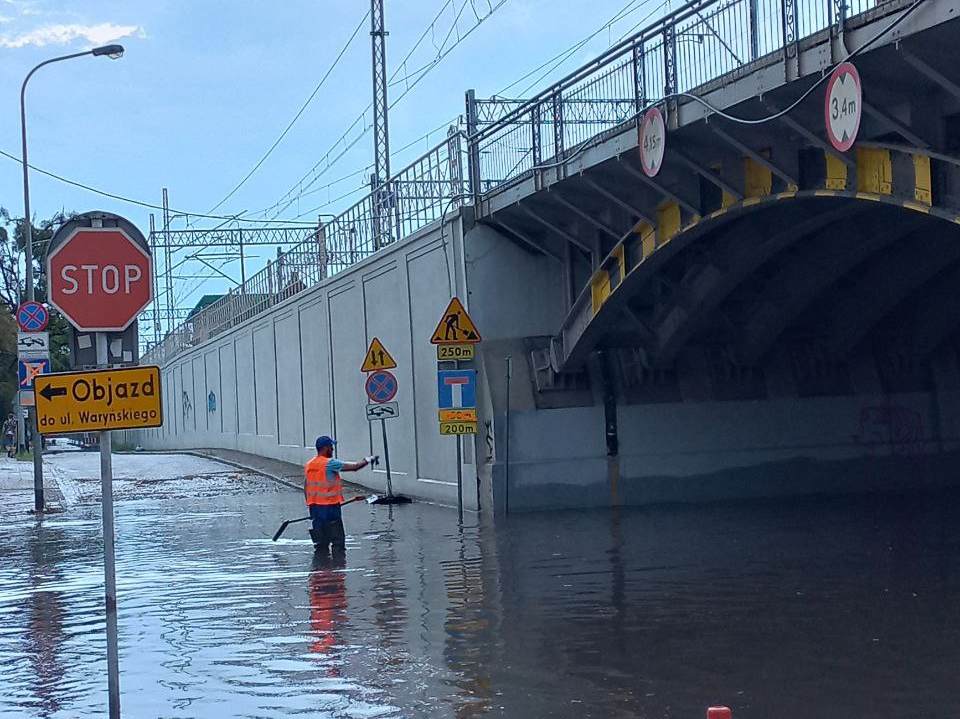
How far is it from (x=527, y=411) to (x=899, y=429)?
6709 mm

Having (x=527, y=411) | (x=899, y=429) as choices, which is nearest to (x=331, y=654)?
(x=527, y=411)

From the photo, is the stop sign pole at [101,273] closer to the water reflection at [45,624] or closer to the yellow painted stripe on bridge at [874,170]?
the water reflection at [45,624]

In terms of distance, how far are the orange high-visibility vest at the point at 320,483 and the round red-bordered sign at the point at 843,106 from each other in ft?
24.0

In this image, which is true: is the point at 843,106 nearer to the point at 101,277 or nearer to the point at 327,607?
the point at 327,607

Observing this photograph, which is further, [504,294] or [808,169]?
[504,294]

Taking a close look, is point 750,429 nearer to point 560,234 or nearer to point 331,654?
point 560,234

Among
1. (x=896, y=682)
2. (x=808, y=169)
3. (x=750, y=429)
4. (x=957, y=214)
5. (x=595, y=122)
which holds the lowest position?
(x=896, y=682)

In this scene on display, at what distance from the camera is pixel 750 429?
23.3 meters

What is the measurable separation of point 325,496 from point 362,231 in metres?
13.2

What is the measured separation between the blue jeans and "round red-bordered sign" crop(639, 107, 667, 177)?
18.2 feet

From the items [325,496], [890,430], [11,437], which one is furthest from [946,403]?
[11,437]

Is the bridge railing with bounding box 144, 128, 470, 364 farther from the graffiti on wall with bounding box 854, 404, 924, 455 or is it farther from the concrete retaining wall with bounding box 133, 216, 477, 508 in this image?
the graffiti on wall with bounding box 854, 404, 924, 455

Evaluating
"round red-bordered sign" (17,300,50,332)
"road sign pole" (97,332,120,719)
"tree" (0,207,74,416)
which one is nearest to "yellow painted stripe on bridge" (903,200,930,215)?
"road sign pole" (97,332,120,719)

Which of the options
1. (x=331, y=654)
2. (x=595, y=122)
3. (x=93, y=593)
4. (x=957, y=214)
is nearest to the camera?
(x=331, y=654)
